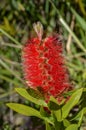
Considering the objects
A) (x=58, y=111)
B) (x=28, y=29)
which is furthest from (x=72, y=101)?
(x=28, y=29)

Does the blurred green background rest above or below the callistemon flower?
below

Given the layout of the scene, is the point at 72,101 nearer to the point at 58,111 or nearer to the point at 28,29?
the point at 58,111

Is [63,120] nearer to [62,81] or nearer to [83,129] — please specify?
[62,81]

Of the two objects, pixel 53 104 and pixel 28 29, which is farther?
pixel 28 29

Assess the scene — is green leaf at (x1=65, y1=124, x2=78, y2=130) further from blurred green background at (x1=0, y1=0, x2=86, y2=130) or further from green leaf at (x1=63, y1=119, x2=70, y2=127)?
blurred green background at (x1=0, y1=0, x2=86, y2=130)

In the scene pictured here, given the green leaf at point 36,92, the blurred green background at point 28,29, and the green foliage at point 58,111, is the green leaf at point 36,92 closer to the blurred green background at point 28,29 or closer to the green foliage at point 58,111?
the green foliage at point 58,111

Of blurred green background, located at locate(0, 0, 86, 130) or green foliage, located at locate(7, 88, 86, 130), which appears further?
blurred green background, located at locate(0, 0, 86, 130)

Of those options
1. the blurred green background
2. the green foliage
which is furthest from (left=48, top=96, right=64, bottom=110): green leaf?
the blurred green background

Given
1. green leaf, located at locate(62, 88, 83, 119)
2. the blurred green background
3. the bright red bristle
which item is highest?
the bright red bristle
